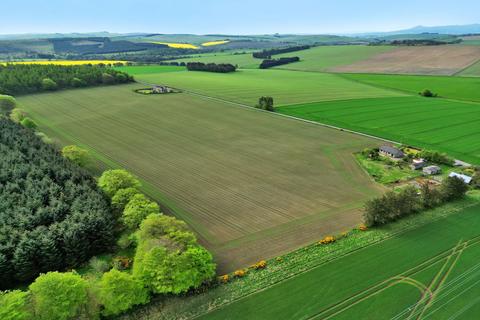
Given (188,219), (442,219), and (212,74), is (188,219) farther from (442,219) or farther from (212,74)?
(212,74)

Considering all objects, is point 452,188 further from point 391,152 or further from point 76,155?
point 76,155

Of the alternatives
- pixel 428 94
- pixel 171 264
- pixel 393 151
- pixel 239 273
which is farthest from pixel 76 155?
pixel 428 94

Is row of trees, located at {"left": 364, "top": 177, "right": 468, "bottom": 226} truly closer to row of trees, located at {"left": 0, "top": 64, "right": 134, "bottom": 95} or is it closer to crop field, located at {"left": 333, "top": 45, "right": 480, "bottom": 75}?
row of trees, located at {"left": 0, "top": 64, "right": 134, "bottom": 95}

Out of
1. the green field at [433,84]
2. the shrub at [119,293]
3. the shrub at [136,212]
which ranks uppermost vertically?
the green field at [433,84]

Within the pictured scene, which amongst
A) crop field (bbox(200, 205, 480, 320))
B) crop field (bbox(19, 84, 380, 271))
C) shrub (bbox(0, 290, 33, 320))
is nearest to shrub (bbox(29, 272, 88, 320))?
shrub (bbox(0, 290, 33, 320))

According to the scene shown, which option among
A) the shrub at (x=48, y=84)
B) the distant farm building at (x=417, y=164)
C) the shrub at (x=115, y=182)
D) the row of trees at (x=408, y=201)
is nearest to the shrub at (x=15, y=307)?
the shrub at (x=115, y=182)

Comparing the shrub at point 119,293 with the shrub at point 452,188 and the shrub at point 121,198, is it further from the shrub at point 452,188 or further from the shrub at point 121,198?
the shrub at point 452,188
